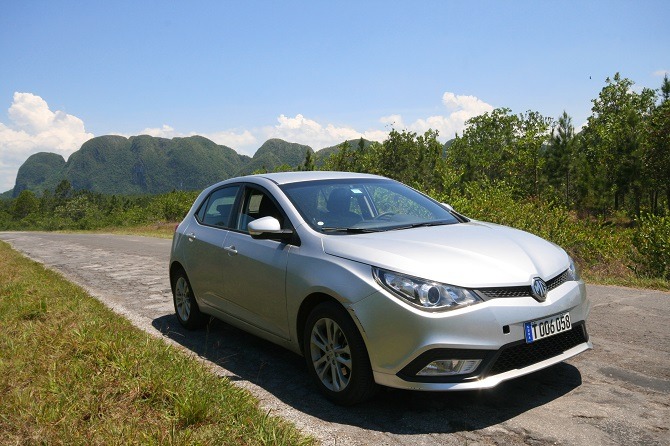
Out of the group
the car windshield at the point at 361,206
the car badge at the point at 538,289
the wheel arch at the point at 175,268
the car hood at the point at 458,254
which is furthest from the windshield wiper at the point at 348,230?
the wheel arch at the point at 175,268

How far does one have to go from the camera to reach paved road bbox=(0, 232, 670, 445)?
3.15m

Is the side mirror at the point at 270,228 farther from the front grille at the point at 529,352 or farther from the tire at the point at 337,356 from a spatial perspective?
the front grille at the point at 529,352

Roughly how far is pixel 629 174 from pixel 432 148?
27538 millimetres

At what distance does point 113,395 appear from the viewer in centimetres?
366

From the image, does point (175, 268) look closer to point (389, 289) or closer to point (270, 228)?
point (270, 228)

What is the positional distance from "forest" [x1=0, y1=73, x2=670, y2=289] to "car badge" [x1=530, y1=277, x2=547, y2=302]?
17.5 feet

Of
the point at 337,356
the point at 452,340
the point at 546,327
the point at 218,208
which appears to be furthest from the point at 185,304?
the point at 546,327

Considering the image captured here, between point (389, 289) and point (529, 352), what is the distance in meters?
0.93

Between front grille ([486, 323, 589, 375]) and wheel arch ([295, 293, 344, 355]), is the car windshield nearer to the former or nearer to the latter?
wheel arch ([295, 293, 344, 355])

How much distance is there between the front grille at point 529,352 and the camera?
3283mm

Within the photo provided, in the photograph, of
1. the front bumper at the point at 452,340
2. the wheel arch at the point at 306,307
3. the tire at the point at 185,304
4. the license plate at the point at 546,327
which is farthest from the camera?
the tire at the point at 185,304

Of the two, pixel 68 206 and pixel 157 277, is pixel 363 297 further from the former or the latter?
pixel 68 206

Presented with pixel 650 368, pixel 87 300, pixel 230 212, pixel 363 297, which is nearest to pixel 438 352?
pixel 363 297

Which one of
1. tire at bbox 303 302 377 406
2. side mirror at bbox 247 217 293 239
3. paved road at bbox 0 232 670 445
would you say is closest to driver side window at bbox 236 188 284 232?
side mirror at bbox 247 217 293 239
